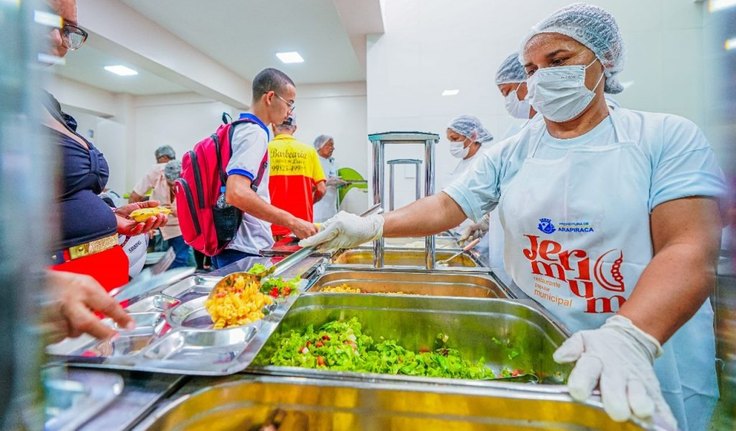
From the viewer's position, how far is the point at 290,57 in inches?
221

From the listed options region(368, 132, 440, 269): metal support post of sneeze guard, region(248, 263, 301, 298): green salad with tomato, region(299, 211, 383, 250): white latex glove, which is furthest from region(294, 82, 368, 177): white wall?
region(248, 263, 301, 298): green salad with tomato

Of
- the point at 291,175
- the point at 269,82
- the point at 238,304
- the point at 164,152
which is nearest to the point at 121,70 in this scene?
the point at 164,152

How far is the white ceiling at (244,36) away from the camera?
3.94 m

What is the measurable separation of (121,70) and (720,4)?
311 inches

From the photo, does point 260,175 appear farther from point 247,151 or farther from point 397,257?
point 397,257

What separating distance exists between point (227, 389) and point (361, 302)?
22.5 inches

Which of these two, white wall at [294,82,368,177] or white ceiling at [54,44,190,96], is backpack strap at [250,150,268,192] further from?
white wall at [294,82,368,177]

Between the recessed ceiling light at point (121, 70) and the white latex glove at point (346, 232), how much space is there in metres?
6.74

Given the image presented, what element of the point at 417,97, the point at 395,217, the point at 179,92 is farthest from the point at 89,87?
the point at 395,217

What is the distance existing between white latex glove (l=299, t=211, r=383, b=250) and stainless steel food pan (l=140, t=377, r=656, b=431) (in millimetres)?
615

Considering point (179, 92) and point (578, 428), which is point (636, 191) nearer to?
point (578, 428)

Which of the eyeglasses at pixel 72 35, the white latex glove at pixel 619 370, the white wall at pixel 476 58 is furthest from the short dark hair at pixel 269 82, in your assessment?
the white wall at pixel 476 58

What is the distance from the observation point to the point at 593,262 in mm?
960

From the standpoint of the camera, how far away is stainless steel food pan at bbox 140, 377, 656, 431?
1.84 feet
